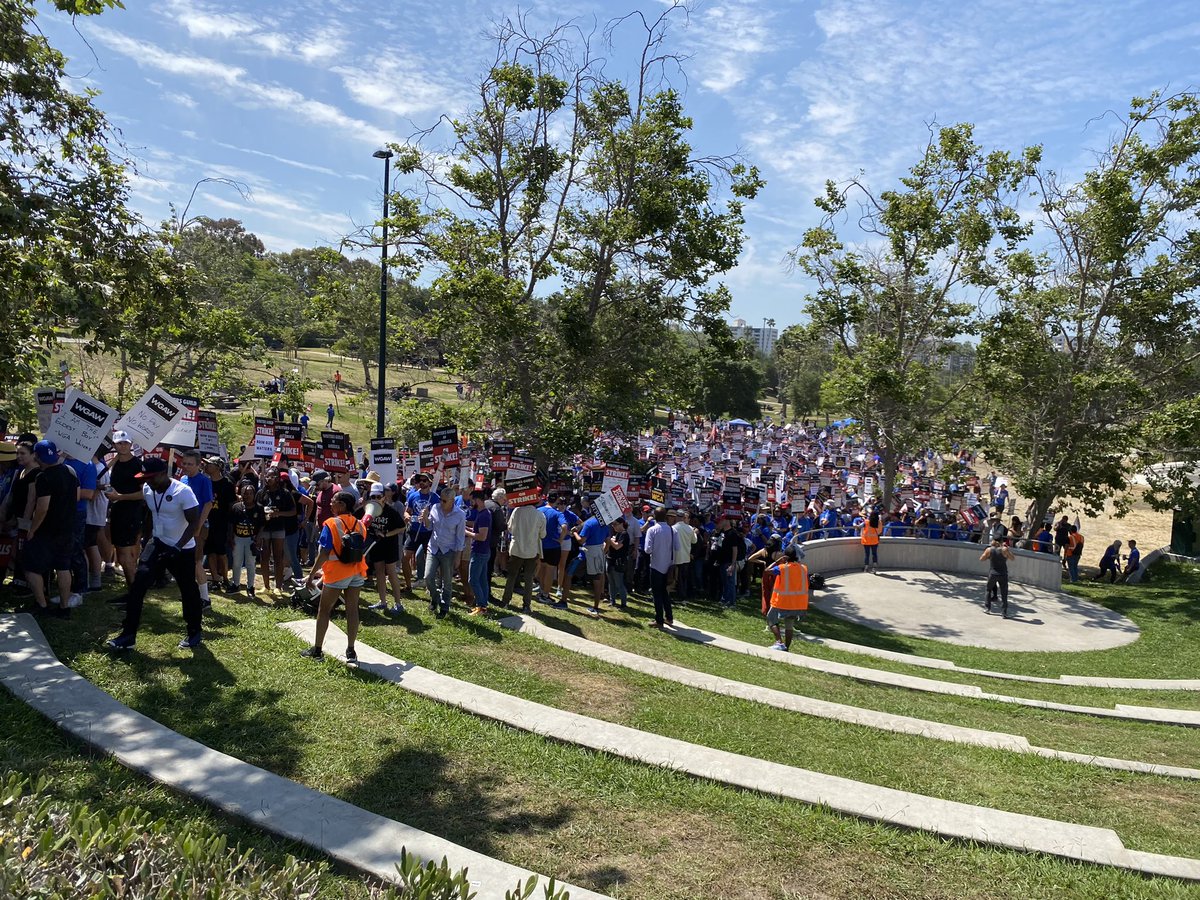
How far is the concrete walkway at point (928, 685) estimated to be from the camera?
31.1ft

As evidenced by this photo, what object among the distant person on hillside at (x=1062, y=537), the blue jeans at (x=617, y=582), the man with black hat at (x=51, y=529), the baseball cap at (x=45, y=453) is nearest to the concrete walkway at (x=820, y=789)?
the man with black hat at (x=51, y=529)

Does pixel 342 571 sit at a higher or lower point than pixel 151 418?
lower

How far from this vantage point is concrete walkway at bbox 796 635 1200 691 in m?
11.7

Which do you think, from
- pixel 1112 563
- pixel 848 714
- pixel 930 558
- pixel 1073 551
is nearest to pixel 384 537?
pixel 848 714

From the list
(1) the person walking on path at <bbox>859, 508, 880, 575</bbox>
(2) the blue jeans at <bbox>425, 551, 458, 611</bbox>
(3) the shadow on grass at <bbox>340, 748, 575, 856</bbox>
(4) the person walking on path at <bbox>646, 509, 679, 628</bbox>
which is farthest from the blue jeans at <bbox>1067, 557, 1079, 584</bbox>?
(3) the shadow on grass at <bbox>340, 748, 575, 856</bbox>

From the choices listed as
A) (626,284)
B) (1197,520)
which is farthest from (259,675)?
(1197,520)

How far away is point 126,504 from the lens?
8.01 meters

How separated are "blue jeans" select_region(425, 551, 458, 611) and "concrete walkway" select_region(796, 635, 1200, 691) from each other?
6.05 m

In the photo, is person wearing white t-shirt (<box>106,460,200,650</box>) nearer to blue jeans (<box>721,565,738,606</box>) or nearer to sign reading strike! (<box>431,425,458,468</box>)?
sign reading strike! (<box>431,425,458,468</box>)

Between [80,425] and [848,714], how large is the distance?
7.98 meters

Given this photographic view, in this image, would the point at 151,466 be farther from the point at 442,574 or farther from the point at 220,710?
the point at 442,574

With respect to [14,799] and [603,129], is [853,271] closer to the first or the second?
[603,129]

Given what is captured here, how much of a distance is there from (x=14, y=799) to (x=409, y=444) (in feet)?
56.5

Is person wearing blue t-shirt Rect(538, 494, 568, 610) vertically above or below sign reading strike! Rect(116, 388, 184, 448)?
below
